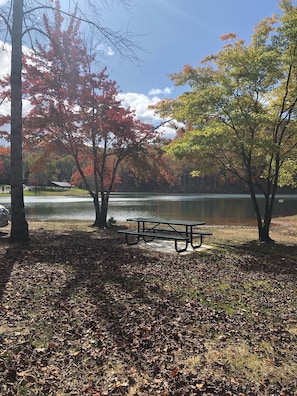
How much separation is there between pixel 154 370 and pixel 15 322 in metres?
1.64

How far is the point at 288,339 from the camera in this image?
3535mm

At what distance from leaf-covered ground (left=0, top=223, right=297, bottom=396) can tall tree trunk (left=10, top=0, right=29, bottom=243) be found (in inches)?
47.4

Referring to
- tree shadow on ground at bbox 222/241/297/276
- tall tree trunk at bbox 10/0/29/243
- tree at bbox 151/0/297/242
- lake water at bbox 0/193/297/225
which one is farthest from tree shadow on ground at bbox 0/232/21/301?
lake water at bbox 0/193/297/225

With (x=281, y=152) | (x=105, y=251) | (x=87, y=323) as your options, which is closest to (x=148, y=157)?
(x=281, y=152)

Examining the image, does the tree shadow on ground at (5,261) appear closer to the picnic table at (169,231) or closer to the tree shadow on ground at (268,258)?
the picnic table at (169,231)

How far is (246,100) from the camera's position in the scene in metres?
9.65

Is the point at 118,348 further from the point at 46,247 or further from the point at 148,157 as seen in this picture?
the point at 148,157

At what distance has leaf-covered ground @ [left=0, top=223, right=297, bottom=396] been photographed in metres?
2.74

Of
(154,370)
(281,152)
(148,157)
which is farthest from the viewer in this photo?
(148,157)

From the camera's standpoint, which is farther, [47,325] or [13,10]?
[13,10]

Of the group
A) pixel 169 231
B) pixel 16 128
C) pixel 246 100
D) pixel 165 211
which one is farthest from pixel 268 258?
pixel 165 211

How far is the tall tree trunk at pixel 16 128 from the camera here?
7320 mm

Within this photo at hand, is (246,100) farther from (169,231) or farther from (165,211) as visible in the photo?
(165,211)

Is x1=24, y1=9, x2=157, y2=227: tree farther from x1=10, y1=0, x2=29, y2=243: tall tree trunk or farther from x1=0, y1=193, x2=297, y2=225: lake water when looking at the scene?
x1=0, y1=193, x2=297, y2=225: lake water
